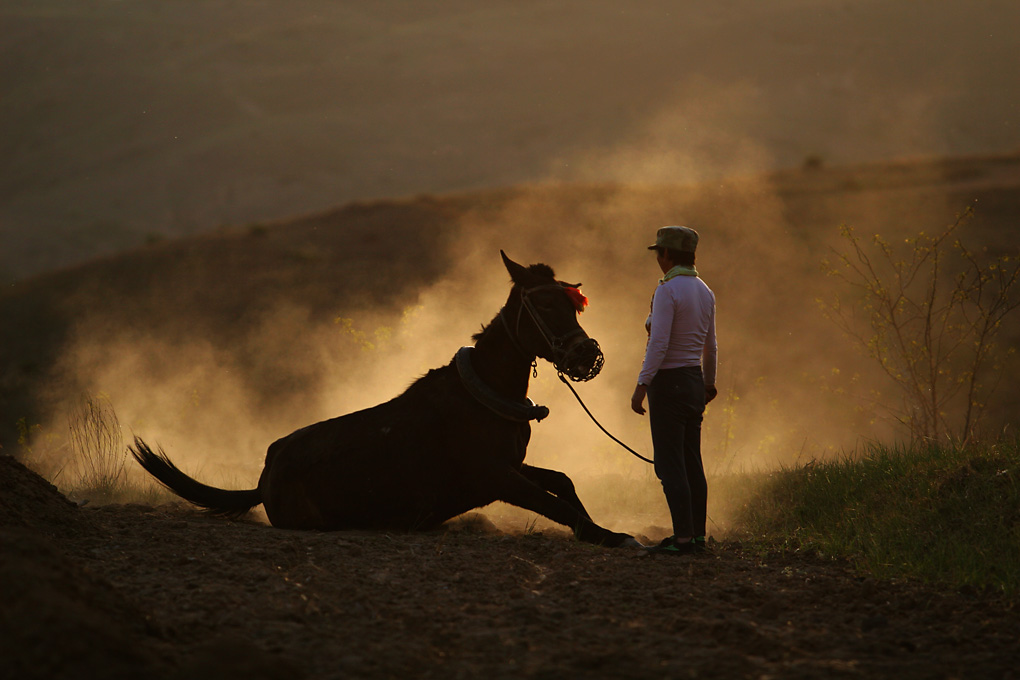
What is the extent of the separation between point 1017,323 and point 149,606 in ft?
124

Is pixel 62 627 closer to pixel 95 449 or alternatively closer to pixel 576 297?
pixel 576 297

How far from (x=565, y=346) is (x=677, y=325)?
87 centimetres

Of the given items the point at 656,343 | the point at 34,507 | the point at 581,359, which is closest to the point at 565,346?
the point at 581,359

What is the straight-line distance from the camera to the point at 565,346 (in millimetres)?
6164

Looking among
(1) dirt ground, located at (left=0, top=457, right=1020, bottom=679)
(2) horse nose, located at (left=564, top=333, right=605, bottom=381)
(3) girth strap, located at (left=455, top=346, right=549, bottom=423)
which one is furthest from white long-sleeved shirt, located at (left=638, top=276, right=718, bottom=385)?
(1) dirt ground, located at (left=0, top=457, right=1020, bottom=679)

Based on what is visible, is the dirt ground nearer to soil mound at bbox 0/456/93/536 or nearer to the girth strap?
soil mound at bbox 0/456/93/536

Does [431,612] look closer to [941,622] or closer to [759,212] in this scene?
[941,622]

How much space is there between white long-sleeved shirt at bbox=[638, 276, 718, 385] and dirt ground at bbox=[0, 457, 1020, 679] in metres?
1.32

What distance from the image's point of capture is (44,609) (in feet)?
9.24

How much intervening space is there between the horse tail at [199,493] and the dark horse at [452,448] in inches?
25.0

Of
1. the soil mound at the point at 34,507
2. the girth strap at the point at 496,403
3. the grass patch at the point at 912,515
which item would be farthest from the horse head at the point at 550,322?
the soil mound at the point at 34,507

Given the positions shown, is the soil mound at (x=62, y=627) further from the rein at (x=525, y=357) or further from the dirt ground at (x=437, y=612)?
the rein at (x=525, y=357)

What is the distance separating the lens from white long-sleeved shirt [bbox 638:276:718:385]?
5.58m

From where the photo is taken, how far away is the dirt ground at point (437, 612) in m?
2.94
